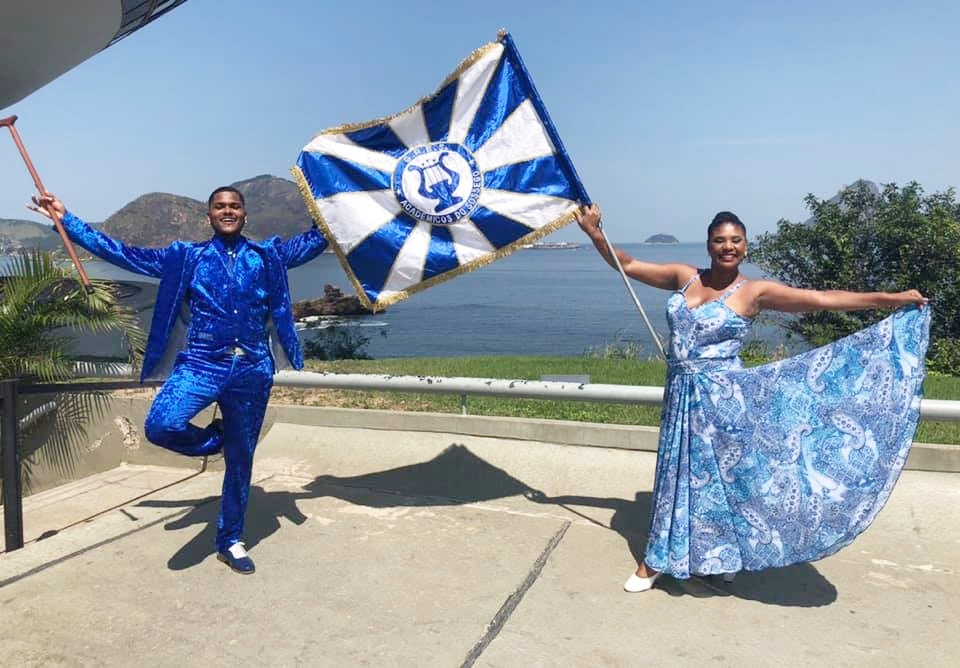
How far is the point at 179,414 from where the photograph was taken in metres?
3.90

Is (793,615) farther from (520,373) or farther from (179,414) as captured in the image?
(520,373)

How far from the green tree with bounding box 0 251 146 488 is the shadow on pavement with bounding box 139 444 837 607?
2107 mm

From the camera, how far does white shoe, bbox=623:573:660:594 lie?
12.2ft

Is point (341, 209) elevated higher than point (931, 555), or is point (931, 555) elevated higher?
point (341, 209)

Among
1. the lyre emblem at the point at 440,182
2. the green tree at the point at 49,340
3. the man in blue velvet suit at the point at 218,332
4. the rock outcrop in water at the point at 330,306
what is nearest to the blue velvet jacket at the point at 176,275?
the man in blue velvet suit at the point at 218,332

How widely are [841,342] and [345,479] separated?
11.5ft

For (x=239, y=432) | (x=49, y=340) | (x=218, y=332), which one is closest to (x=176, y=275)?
(x=218, y=332)

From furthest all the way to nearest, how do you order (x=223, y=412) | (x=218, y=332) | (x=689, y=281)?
(x=223, y=412) → (x=218, y=332) → (x=689, y=281)

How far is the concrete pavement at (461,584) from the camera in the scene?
317cm

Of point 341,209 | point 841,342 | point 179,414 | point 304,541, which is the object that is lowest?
point 304,541

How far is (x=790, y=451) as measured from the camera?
3.61 metres

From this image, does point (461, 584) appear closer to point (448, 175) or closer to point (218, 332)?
point (218, 332)

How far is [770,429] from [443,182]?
229 cm

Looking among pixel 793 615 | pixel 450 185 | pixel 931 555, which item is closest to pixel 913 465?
pixel 931 555
